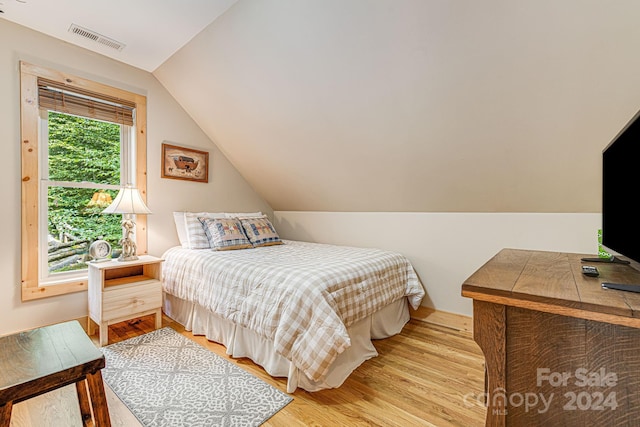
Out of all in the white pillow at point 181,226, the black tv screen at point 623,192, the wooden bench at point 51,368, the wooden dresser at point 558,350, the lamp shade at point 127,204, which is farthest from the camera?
the white pillow at point 181,226

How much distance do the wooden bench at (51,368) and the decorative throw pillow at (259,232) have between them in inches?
70.7

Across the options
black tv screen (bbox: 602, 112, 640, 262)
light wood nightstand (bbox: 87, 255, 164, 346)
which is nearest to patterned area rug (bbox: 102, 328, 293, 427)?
light wood nightstand (bbox: 87, 255, 164, 346)

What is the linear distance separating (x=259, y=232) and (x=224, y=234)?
0.43 metres

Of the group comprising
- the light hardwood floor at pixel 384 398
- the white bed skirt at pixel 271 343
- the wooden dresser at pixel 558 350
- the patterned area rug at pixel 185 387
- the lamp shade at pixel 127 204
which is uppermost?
the lamp shade at pixel 127 204

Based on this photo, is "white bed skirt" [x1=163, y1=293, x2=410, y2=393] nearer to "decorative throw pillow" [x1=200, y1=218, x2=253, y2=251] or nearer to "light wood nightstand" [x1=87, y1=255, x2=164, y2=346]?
"light wood nightstand" [x1=87, y1=255, x2=164, y2=346]

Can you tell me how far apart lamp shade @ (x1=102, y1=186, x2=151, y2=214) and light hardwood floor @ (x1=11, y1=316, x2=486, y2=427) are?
129 centimetres

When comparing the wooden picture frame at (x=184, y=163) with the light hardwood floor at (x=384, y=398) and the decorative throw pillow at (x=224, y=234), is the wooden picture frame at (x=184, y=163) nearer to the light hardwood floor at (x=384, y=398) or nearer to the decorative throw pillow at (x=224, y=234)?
the decorative throw pillow at (x=224, y=234)

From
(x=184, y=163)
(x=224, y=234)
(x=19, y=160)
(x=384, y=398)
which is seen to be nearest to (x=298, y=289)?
(x=384, y=398)

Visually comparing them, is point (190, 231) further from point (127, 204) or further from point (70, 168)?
point (70, 168)

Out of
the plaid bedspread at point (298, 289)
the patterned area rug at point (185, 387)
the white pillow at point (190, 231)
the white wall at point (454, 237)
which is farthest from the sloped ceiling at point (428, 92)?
the patterned area rug at point (185, 387)

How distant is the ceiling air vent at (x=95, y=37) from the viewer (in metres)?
2.32

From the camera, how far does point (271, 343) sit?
194 centimetres

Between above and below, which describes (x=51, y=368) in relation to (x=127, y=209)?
below

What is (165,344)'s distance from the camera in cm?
233
